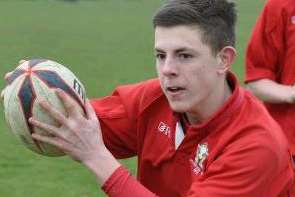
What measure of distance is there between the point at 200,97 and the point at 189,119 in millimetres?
286

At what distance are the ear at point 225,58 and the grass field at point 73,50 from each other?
12.4ft

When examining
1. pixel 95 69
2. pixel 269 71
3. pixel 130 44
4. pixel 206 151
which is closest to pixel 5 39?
pixel 130 44

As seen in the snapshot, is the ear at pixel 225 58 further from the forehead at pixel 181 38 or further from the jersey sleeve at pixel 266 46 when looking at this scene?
the jersey sleeve at pixel 266 46

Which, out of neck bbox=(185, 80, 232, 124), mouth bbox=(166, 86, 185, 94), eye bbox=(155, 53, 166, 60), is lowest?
neck bbox=(185, 80, 232, 124)

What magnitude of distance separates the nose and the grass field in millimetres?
3913

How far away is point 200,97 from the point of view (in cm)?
364

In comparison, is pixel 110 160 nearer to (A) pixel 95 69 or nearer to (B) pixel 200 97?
(B) pixel 200 97

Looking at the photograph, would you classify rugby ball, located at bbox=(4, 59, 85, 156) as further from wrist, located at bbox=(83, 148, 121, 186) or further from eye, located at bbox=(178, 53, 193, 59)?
eye, located at bbox=(178, 53, 193, 59)

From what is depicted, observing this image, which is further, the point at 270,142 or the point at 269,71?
the point at 269,71

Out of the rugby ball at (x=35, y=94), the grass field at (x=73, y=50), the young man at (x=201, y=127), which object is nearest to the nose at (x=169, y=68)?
the young man at (x=201, y=127)

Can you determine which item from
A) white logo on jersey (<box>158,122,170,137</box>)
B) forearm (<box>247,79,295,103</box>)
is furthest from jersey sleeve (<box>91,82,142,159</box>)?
forearm (<box>247,79,295,103</box>)

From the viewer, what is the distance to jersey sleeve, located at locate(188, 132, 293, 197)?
351 cm

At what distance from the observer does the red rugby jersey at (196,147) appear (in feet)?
11.6

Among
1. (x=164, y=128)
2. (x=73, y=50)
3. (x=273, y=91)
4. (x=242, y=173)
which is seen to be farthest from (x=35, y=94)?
(x=73, y=50)
